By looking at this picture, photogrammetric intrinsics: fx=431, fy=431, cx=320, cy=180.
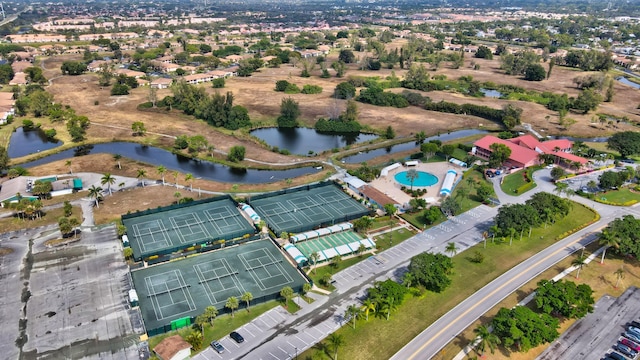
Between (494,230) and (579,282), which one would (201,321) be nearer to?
(494,230)

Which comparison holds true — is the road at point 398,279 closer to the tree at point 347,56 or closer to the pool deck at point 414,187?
the pool deck at point 414,187

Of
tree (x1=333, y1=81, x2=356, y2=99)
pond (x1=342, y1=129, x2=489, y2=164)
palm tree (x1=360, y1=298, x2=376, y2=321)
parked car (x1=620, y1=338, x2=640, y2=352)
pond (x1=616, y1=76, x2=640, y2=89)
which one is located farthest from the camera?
pond (x1=616, y1=76, x2=640, y2=89)

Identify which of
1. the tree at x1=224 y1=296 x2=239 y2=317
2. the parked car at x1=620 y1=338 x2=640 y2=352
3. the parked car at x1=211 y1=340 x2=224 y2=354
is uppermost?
the tree at x1=224 y1=296 x2=239 y2=317

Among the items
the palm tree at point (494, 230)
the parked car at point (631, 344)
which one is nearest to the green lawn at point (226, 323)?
the palm tree at point (494, 230)

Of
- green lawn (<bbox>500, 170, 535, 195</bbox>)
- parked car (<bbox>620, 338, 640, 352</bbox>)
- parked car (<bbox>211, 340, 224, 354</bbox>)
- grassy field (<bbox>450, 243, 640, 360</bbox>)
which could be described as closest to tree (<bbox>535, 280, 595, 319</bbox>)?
grassy field (<bbox>450, 243, 640, 360</bbox>)

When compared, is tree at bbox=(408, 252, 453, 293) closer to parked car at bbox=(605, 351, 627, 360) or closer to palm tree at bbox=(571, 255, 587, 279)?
palm tree at bbox=(571, 255, 587, 279)

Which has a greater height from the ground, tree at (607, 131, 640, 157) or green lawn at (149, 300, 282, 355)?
tree at (607, 131, 640, 157)
